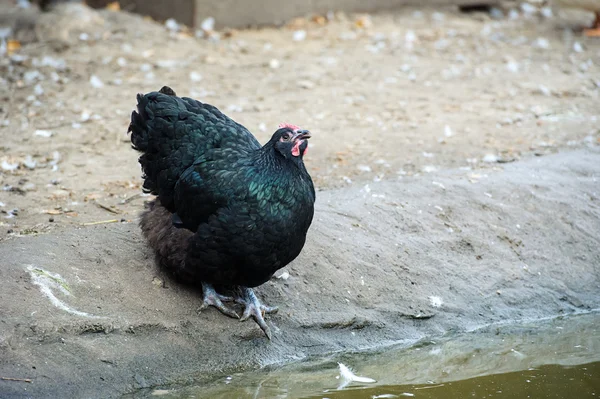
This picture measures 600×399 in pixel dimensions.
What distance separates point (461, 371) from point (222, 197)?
5.85 ft

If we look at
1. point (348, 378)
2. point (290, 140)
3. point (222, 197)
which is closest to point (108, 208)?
point (222, 197)

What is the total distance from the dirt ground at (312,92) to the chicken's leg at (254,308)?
1.32 meters

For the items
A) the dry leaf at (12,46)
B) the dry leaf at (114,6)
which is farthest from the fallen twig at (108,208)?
the dry leaf at (114,6)

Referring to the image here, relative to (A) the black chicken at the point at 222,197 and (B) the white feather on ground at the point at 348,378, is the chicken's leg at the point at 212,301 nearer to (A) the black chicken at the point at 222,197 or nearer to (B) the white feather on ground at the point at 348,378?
(A) the black chicken at the point at 222,197

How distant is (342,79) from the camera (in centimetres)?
916

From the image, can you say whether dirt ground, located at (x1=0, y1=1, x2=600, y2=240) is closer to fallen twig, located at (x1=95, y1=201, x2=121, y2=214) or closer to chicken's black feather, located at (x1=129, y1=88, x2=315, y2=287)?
fallen twig, located at (x1=95, y1=201, x2=121, y2=214)

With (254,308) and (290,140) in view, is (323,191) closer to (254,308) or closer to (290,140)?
(254,308)

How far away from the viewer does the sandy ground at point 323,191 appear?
4.30 m

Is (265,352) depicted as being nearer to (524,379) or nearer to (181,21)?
(524,379)

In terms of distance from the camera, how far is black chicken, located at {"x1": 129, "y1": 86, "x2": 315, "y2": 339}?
4.18m

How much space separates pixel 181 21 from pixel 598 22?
5685 millimetres

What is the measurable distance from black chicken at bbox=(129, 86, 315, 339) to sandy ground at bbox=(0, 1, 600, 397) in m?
0.26

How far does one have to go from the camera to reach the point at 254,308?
4.57m

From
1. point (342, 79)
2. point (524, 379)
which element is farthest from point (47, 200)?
point (342, 79)
